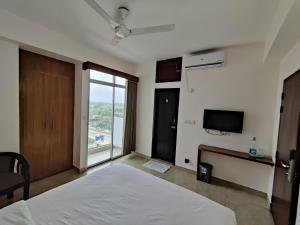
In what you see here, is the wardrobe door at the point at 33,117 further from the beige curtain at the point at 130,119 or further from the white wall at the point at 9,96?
the beige curtain at the point at 130,119

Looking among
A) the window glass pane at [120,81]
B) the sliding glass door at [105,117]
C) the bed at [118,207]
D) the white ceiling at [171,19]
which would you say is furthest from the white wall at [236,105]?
the bed at [118,207]

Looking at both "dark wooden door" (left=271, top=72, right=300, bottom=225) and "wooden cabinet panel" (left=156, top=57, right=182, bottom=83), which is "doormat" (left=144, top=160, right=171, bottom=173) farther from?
"wooden cabinet panel" (left=156, top=57, right=182, bottom=83)

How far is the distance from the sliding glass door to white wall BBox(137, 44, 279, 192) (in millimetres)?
1514

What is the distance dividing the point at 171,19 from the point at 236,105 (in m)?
1.93

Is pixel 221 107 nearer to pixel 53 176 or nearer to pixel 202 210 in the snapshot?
pixel 202 210

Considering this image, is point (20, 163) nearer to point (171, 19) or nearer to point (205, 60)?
point (171, 19)

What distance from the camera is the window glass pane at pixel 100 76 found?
10.5ft

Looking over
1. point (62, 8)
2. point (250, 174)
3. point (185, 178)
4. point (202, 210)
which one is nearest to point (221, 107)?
point (250, 174)

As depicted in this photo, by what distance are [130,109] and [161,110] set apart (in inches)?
34.0

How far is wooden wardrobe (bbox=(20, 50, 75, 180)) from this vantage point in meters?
2.50

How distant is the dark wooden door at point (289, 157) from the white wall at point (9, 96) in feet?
11.6

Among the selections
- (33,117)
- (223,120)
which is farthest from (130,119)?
(223,120)

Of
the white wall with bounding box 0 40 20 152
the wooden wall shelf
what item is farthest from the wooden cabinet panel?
the white wall with bounding box 0 40 20 152

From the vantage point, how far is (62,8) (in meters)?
1.88
